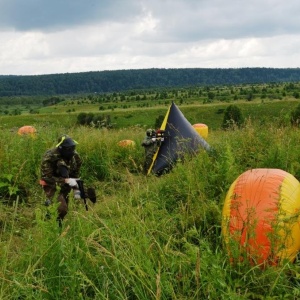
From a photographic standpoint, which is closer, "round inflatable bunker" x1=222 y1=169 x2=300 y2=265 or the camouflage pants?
"round inflatable bunker" x1=222 y1=169 x2=300 y2=265

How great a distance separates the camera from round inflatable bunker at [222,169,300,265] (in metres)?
3.86

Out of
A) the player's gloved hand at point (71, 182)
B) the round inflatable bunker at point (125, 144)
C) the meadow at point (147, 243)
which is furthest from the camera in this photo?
the round inflatable bunker at point (125, 144)

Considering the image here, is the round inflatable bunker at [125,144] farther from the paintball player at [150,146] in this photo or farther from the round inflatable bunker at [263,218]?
the round inflatable bunker at [263,218]

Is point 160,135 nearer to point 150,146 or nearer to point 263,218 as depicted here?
point 150,146

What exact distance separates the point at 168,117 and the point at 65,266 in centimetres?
731

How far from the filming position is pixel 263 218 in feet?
14.2

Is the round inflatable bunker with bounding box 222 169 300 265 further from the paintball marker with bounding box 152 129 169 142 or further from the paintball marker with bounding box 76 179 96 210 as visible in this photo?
the paintball marker with bounding box 152 129 169 142

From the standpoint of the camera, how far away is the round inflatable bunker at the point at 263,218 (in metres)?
3.86

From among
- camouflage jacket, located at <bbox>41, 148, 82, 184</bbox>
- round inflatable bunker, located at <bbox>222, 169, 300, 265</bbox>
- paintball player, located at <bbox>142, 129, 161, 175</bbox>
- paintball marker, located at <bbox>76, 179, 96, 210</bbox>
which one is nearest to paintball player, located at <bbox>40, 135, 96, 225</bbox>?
camouflage jacket, located at <bbox>41, 148, 82, 184</bbox>

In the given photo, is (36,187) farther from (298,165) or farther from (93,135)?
(298,165)

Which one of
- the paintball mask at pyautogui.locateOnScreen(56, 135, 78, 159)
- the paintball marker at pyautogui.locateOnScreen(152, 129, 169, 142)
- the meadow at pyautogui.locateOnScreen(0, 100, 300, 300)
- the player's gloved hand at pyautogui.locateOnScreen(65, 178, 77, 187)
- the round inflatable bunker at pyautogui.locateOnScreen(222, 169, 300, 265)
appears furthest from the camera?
the paintball marker at pyautogui.locateOnScreen(152, 129, 169, 142)

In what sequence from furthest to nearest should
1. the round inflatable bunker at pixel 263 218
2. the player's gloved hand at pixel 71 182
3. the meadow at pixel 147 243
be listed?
1. the player's gloved hand at pixel 71 182
2. the round inflatable bunker at pixel 263 218
3. the meadow at pixel 147 243

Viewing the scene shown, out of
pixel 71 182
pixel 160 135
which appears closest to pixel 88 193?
pixel 71 182

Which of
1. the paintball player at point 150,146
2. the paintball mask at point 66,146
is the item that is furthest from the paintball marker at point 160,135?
the paintball mask at point 66,146
